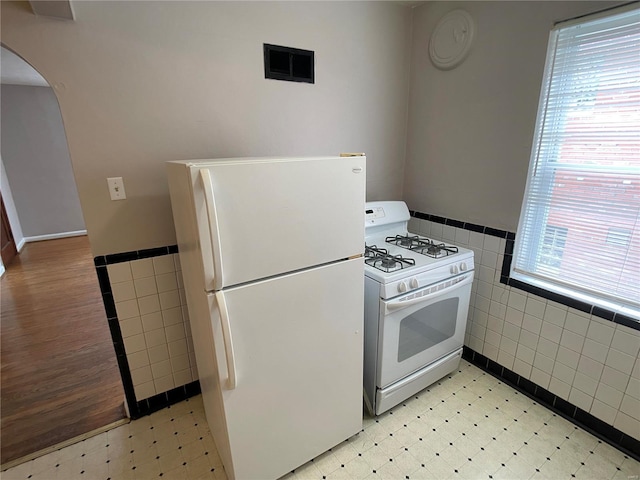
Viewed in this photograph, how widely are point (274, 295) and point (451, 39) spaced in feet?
6.62

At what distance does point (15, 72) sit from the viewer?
13.1 feet

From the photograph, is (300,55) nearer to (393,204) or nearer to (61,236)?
(393,204)

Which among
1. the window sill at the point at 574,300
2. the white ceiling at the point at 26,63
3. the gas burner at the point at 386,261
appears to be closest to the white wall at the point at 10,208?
the white ceiling at the point at 26,63

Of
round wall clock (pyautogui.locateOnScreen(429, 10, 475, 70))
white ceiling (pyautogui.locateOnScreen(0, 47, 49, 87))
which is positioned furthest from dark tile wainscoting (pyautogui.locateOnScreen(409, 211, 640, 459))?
white ceiling (pyautogui.locateOnScreen(0, 47, 49, 87))

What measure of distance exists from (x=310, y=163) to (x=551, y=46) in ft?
4.85

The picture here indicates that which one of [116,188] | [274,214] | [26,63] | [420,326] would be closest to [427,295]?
[420,326]

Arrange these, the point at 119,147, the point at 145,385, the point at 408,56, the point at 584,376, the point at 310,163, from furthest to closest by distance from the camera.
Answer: the point at 408,56
the point at 145,385
the point at 584,376
the point at 119,147
the point at 310,163

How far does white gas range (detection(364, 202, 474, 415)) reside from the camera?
1.68 metres

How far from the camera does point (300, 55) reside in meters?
1.94

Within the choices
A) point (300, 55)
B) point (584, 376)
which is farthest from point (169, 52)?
point (584, 376)

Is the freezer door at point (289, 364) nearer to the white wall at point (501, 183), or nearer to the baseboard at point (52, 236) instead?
the white wall at point (501, 183)

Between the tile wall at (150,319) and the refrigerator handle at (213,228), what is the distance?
85 cm

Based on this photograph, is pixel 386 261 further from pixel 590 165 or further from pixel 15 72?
pixel 15 72

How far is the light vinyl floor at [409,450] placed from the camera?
5.17ft
